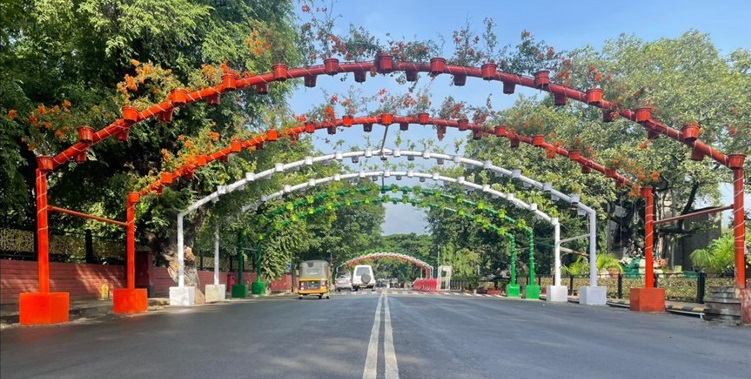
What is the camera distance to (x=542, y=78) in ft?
49.8

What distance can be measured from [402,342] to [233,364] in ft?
9.85

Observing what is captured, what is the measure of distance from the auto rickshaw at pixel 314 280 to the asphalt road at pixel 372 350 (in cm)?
2234

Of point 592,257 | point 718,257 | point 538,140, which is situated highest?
point 538,140

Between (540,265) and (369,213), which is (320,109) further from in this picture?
(369,213)

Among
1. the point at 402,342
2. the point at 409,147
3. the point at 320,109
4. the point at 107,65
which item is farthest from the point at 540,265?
the point at 402,342

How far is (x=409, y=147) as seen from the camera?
2794cm

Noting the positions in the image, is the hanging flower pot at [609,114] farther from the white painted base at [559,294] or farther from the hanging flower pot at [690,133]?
the white painted base at [559,294]

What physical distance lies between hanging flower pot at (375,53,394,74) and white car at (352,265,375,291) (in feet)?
170

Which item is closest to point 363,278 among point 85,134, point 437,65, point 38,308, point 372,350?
point 85,134

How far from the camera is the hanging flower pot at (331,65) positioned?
1504 centimetres

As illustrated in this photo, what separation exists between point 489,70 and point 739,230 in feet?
25.7

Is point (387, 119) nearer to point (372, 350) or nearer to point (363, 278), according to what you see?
point (372, 350)

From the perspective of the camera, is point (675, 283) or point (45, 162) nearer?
point (45, 162)

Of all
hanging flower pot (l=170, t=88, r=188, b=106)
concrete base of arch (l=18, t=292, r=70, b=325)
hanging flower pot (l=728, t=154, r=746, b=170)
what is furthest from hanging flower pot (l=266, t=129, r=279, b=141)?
hanging flower pot (l=728, t=154, r=746, b=170)
